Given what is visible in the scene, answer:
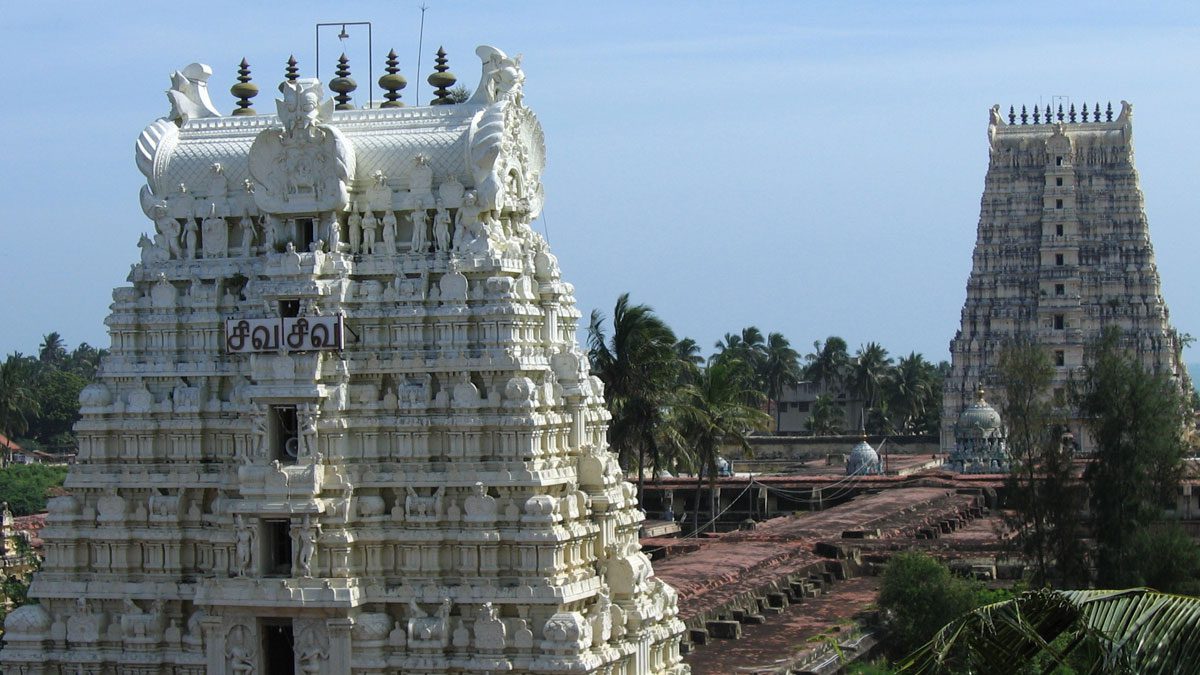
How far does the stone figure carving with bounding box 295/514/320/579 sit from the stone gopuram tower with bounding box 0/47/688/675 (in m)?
0.05

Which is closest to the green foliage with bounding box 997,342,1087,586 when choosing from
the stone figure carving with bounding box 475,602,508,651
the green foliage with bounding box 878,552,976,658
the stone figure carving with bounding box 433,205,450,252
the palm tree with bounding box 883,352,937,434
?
the green foliage with bounding box 878,552,976,658

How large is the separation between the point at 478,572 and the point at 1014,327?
8221 centimetres

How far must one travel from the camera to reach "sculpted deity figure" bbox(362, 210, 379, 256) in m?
34.5

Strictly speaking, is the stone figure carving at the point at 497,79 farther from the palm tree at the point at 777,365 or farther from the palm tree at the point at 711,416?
the palm tree at the point at 777,365

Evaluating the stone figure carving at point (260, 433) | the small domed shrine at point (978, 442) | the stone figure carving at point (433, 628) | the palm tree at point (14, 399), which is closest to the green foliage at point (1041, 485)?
the stone figure carving at point (433, 628)

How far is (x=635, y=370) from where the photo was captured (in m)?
62.2

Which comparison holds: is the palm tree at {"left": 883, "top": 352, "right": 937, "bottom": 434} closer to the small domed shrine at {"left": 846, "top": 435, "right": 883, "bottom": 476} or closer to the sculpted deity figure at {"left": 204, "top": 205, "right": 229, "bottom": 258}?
the small domed shrine at {"left": 846, "top": 435, "right": 883, "bottom": 476}

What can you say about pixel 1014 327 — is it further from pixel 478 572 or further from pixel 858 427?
pixel 478 572

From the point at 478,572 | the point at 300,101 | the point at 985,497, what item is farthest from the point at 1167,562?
the point at 985,497

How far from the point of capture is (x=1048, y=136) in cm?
11125

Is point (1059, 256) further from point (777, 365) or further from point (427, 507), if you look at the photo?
point (427, 507)

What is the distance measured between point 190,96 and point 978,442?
6404 cm

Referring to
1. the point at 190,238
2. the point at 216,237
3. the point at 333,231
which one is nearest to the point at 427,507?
the point at 333,231

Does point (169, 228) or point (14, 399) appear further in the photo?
point (14, 399)
